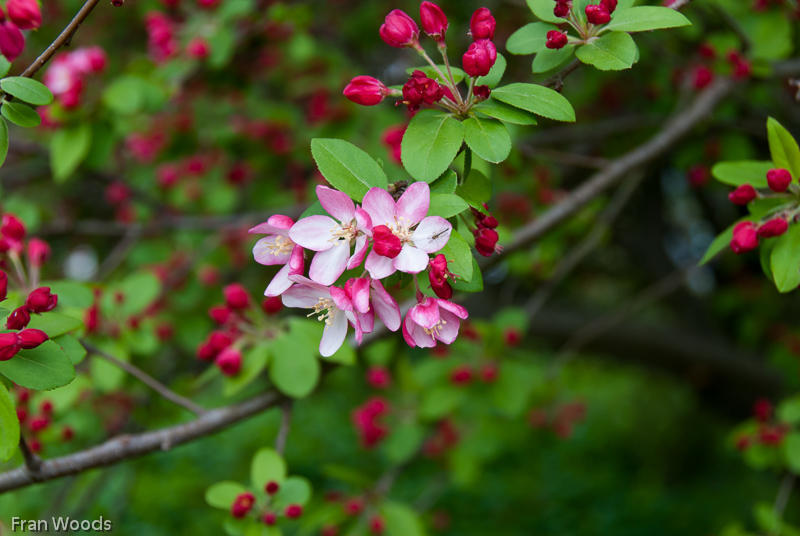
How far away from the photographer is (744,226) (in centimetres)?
114

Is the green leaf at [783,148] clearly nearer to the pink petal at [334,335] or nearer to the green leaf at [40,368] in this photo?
the pink petal at [334,335]

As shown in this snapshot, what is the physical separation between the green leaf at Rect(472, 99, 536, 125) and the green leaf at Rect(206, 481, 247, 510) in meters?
1.11

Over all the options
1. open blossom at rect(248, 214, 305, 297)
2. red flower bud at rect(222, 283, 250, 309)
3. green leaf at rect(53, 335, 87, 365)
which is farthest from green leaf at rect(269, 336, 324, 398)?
open blossom at rect(248, 214, 305, 297)

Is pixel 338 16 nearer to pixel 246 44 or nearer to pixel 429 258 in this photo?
pixel 246 44

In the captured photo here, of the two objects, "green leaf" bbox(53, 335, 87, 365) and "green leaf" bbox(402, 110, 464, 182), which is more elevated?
"green leaf" bbox(402, 110, 464, 182)

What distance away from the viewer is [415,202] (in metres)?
0.88

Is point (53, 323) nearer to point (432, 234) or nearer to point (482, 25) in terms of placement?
point (432, 234)

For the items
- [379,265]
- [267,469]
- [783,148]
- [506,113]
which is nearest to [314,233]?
[379,265]

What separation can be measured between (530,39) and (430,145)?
0.39 metres

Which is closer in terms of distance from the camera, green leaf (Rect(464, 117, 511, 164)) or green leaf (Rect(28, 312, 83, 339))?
green leaf (Rect(464, 117, 511, 164))

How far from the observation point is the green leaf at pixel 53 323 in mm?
1137

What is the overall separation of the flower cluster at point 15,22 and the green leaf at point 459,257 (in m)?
0.83

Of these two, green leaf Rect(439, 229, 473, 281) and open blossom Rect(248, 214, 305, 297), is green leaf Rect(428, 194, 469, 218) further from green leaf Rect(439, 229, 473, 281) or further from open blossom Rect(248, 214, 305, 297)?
open blossom Rect(248, 214, 305, 297)

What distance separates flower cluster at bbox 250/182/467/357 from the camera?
0.85m
